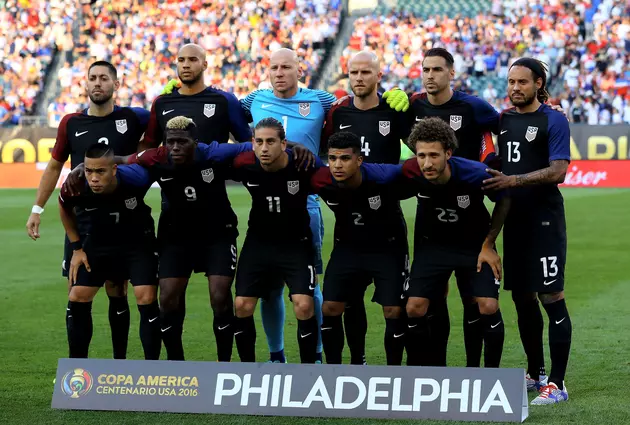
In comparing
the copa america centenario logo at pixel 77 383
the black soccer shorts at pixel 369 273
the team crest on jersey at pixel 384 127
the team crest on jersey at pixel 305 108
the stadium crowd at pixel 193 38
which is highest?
the stadium crowd at pixel 193 38

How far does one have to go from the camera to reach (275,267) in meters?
7.36

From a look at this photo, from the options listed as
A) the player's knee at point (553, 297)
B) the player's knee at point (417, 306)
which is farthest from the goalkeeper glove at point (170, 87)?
the player's knee at point (553, 297)

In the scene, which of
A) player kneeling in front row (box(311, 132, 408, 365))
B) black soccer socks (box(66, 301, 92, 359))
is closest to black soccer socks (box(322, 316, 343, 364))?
player kneeling in front row (box(311, 132, 408, 365))

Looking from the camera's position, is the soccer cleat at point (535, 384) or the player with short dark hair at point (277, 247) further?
the soccer cleat at point (535, 384)

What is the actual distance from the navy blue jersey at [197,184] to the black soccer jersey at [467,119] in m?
1.29

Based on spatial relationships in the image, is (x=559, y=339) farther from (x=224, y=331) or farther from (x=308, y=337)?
(x=224, y=331)

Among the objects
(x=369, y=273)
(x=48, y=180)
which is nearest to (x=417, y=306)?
(x=369, y=273)

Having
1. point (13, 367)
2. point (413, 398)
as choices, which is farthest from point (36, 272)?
point (413, 398)

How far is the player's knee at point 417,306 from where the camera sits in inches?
278

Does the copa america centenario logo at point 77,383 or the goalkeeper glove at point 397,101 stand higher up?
the goalkeeper glove at point 397,101

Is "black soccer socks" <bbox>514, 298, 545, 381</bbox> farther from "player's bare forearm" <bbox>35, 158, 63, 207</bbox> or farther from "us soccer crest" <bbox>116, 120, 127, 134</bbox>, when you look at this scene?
"player's bare forearm" <bbox>35, 158, 63, 207</bbox>

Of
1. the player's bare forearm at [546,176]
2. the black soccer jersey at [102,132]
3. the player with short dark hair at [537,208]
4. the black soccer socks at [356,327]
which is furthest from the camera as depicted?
the black soccer jersey at [102,132]

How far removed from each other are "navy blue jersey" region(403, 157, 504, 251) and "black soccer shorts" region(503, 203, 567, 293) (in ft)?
0.81

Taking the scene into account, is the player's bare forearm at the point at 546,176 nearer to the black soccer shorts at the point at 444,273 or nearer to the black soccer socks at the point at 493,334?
the black soccer shorts at the point at 444,273
